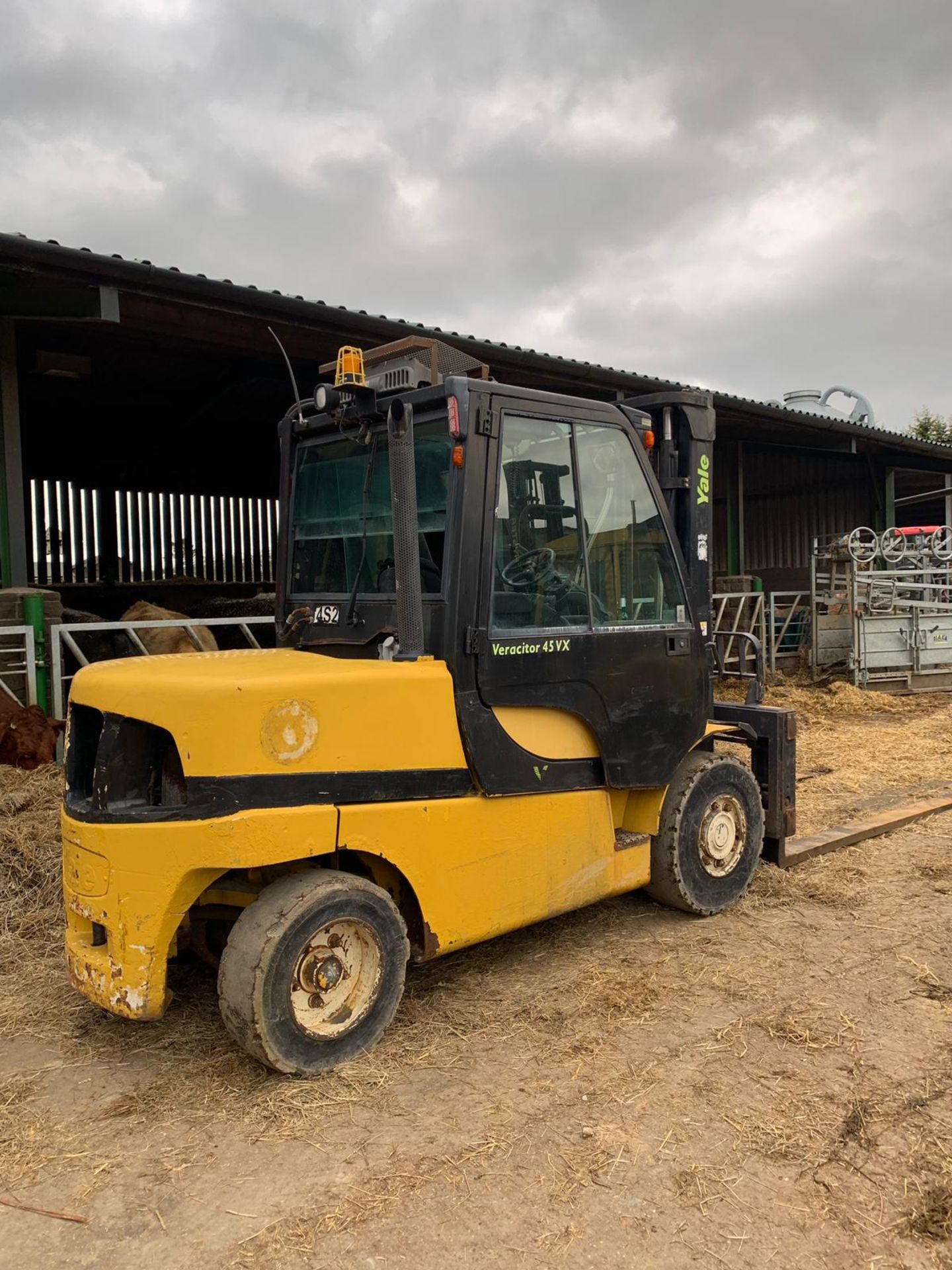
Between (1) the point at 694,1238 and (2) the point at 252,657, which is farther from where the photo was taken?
(2) the point at 252,657

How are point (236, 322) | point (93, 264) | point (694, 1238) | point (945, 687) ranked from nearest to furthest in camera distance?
point (694, 1238) → point (93, 264) → point (236, 322) → point (945, 687)

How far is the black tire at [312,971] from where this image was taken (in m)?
3.24

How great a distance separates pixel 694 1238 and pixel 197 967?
2.47 meters

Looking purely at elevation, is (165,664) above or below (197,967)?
above

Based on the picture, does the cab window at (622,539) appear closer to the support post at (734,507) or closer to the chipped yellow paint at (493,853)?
the chipped yellow paint at (493,853)

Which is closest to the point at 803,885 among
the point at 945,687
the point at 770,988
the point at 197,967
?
the point at 770,988

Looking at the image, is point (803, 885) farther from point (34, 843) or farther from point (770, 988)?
point (34, 843)

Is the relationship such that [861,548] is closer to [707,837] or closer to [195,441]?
[195,441]

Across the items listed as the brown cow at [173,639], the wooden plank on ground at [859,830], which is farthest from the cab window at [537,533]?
the brown cow at [173,639]

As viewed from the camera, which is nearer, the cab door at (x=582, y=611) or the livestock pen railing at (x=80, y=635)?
the cab door at (x=582, y=611)

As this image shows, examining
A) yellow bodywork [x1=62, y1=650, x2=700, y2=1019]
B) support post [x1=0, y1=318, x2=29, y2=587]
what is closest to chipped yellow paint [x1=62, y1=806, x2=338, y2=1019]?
yellow bodywork [x1=62, y1=650, x2=700, y2=1019]

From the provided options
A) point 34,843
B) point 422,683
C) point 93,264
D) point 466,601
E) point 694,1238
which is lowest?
point 694,1238

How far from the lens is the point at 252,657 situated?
4035 mm

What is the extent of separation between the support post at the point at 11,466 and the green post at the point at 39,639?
128cm
